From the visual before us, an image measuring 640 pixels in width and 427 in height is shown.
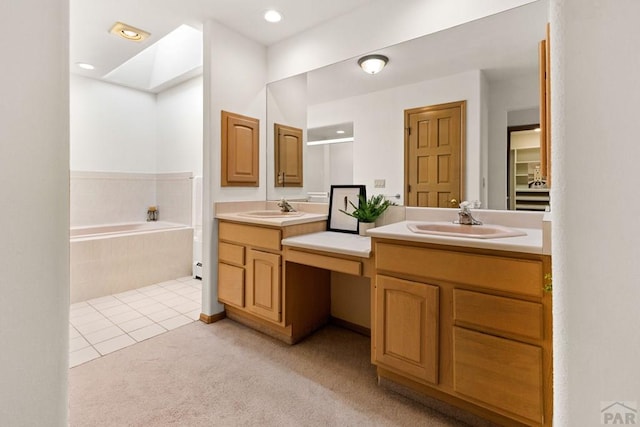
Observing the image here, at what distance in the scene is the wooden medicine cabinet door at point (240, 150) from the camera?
2561 millimetres

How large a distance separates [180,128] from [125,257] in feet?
5.94

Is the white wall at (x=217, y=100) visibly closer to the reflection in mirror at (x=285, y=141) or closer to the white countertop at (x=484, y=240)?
the reflection in mirror at (x=285, y=141)

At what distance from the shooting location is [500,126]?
179cm

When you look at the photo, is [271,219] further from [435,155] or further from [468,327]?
[468,327]

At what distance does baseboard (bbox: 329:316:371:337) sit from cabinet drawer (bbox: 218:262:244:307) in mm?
775

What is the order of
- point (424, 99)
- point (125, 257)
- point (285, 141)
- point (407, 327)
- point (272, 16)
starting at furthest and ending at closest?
point (125, 257)
point (285, 141)
point (272, 16)
point (424, 99)
point (407, 327)

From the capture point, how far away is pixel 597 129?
482mm

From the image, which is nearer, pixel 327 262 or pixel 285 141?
pixel 327 262

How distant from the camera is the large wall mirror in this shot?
171 centimetres

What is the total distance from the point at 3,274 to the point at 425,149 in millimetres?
2040

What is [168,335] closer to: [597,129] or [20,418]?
[20,418]

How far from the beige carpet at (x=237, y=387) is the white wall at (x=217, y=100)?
23.3 inches

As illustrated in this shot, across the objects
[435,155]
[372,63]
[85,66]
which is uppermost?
[85,66]

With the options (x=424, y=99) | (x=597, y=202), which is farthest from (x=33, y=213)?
(x=424, y=99)
